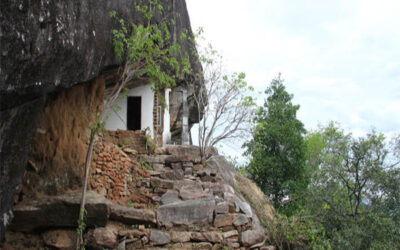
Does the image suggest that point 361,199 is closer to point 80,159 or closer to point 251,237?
point 251,237

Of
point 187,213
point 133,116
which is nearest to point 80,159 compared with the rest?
point 187,213

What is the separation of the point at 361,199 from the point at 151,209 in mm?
6716

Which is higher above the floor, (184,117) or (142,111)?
(184,117)

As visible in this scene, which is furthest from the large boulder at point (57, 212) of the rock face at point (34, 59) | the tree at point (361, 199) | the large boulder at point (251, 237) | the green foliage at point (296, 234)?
the tree at point (361, 199)

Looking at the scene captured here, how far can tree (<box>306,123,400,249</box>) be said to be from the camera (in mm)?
10328

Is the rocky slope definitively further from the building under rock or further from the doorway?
the doorway

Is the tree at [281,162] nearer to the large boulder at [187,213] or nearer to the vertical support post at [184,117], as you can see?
the vertical support post at [184,117]

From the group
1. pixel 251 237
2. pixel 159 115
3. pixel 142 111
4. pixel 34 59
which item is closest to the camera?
pixel 34 59

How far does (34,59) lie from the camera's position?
574 cm

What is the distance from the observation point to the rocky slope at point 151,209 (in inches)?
325

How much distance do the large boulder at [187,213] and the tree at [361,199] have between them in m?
3.74

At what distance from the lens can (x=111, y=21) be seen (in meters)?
9.41

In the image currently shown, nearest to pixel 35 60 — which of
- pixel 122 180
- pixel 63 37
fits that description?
pixel 63 37

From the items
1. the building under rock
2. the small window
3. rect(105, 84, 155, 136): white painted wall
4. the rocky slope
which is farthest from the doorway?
the rocky slope
